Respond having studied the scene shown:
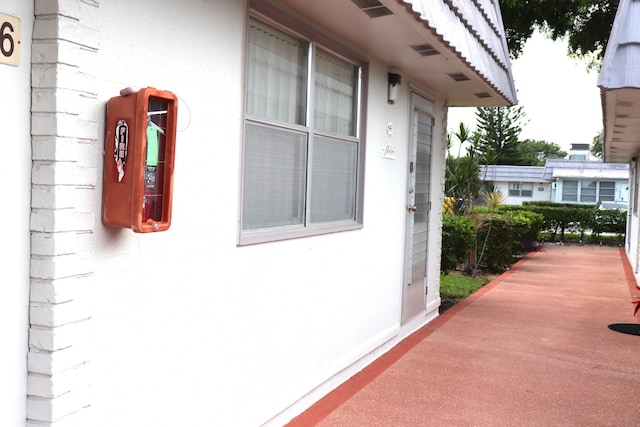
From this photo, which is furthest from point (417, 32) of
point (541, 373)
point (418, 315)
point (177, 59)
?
point (418, 315)

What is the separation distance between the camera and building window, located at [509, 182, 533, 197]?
42.0 m

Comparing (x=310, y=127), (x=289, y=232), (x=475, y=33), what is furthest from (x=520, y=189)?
(x=289, y=232)

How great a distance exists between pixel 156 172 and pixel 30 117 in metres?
0.53

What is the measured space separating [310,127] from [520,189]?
3987 centimetres

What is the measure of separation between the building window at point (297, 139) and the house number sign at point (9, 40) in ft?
5.29

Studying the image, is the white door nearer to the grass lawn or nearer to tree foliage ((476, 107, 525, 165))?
the grass lawn

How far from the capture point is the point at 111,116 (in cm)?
262

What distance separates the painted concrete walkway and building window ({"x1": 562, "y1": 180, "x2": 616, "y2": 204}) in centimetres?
2709

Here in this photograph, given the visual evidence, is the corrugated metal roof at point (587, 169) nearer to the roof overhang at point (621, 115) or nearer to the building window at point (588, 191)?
the building window at point (588, 191)

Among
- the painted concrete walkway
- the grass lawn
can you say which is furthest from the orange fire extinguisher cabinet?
the grass lawn

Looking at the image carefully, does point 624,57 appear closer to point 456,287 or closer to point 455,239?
point 456,287

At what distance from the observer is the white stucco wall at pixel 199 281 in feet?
9.04

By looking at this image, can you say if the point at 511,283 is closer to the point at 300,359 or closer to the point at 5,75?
the point at 300,359

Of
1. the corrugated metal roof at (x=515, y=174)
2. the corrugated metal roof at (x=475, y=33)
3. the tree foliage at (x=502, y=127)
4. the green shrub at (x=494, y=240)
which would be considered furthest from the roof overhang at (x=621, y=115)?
the tree foliage at (x=502, y=127)
